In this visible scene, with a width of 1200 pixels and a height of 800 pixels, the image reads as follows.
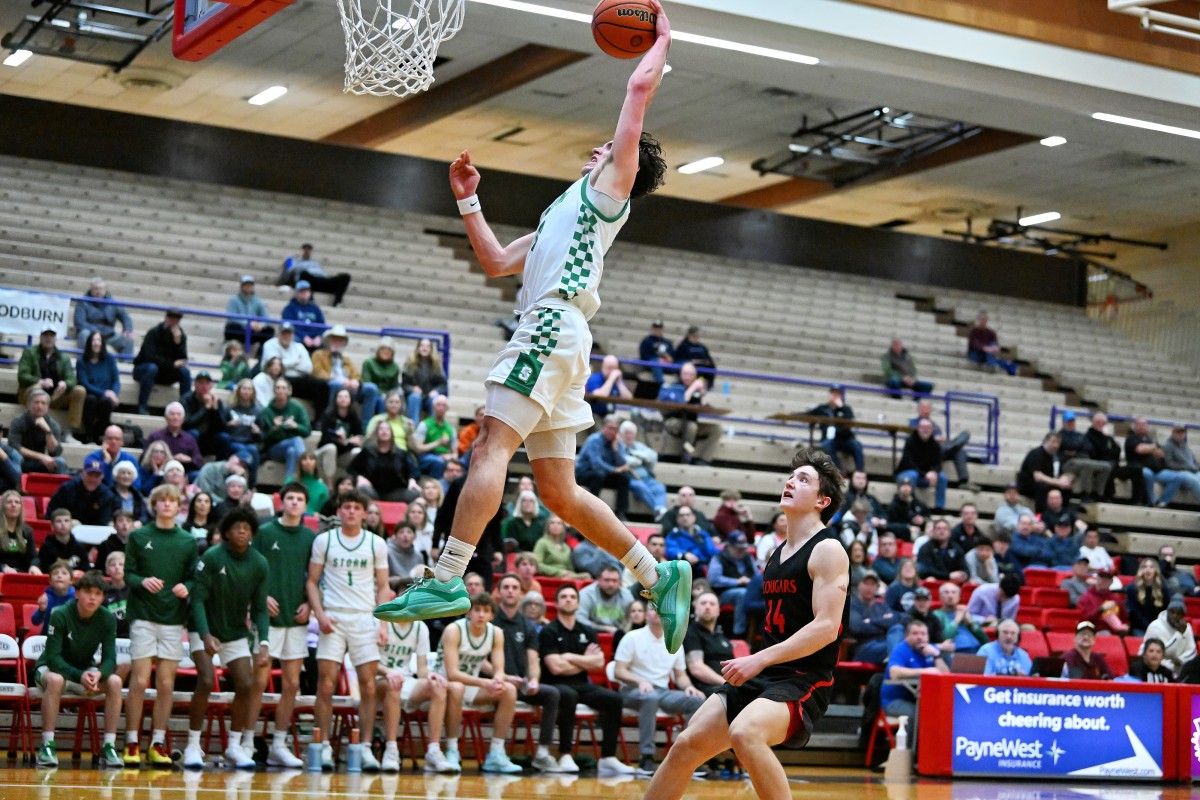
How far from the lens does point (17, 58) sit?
72.3 feet

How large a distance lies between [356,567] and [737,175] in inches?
697

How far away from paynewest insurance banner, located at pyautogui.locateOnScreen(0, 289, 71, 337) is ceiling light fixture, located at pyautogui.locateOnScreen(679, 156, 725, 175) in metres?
12.8

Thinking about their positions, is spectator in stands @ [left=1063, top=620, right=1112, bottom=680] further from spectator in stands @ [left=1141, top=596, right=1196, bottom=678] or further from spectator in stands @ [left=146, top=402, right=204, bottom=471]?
spectator in stands @ [left=146, top=402, right=204, bottom=471]

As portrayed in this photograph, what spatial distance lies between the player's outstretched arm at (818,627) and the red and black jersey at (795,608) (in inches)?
2.7

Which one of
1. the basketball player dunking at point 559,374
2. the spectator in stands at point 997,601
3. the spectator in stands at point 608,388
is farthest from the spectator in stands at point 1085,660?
the basketball player dunking at point 559,374

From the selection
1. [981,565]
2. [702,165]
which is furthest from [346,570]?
[702,165]

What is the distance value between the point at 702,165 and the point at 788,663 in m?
21.6

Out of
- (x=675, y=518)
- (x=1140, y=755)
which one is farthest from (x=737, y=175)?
(x=1140, y=755)

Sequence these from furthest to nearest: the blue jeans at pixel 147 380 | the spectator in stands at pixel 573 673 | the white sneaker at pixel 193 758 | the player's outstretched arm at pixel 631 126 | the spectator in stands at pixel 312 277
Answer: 1. the spectator in stands at pixel 312 277
2. the blue jeans at pixel 147 380
3. the spectator in stands at pixel 573 673
4. the white sneaker at pixel 193 758
5. the player's outstretched arm at pixel 631 126

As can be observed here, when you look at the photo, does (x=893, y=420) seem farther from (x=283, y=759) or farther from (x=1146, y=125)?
(x=283, y=759)

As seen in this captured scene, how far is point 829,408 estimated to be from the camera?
67.2 feet

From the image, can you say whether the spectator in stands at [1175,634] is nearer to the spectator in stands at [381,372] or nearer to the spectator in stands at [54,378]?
the spectator in stands at [381,372]

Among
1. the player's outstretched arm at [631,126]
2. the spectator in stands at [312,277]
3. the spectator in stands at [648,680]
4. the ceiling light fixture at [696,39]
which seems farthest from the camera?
the spectator in stands at [312,277]

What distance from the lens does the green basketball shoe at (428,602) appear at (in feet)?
17.7
